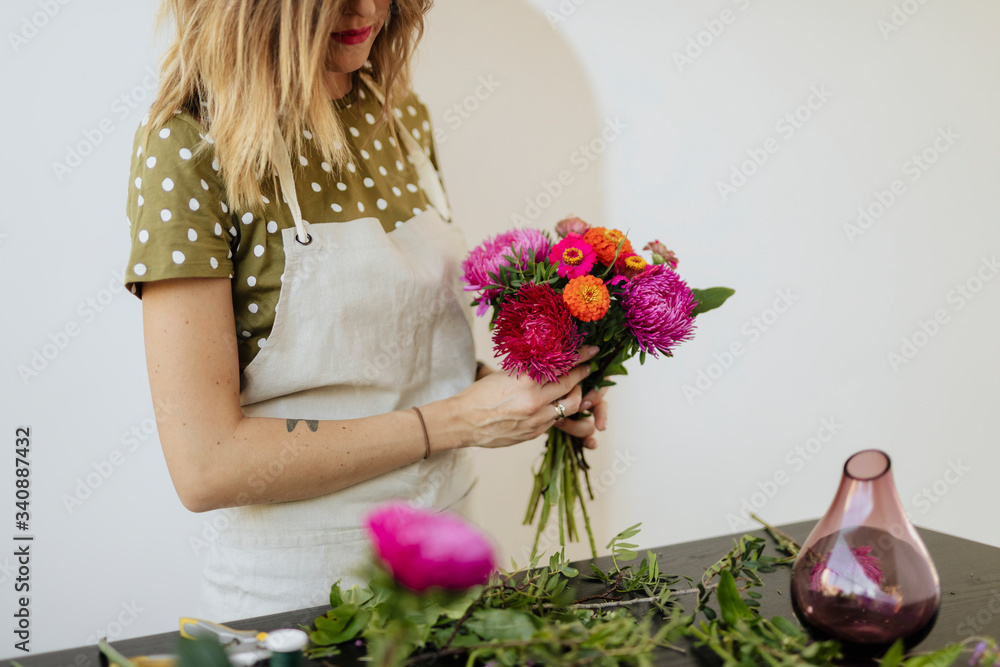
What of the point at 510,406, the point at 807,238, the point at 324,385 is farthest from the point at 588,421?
the point at 807,238

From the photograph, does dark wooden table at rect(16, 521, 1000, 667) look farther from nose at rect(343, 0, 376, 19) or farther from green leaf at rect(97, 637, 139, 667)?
nose at rect(343, 0, 376, 19)

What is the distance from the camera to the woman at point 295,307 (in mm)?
820

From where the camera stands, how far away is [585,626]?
2.07ft

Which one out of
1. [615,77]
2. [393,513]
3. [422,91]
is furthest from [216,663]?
[615,77]

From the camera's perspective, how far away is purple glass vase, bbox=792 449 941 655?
23.0 inches

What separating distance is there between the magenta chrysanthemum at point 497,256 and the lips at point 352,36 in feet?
1.03

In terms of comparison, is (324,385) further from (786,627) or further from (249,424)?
(786,627)

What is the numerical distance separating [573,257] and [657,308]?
12cm

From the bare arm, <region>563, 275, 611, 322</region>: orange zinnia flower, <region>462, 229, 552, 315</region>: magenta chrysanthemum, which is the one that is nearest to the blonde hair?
the bare arm

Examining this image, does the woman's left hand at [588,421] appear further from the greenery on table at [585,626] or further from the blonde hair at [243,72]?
the blonde hair at [243,72]

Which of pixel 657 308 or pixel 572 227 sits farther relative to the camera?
pixel 572 227

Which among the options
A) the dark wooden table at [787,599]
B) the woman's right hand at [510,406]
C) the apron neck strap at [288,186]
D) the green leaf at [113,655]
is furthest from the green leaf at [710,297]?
the green leaf at [113,655]

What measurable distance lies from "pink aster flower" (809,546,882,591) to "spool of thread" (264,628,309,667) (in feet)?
1.40

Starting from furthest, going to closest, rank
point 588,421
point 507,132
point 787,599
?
point 507,132 < point 588,421 < point 787,599
